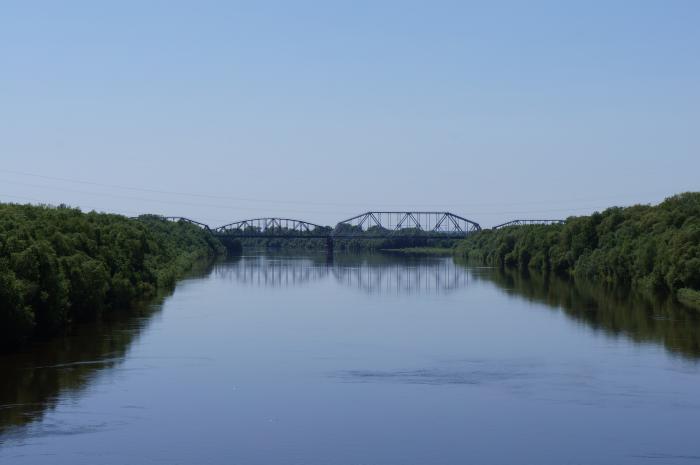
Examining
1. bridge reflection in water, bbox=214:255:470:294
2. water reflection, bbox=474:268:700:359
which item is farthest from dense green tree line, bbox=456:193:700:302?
bridge reflection in water, bbox=214:255:470:294

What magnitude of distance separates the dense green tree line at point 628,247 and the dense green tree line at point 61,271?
23.0m

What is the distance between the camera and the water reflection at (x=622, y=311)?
31.2m

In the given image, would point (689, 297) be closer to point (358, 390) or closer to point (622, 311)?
point (622, 311)

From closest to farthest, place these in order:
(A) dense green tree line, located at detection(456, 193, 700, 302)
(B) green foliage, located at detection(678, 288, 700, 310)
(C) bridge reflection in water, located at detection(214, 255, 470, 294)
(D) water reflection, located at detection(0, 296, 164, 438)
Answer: (D) water reflection, located at detection(0, 296, 164, 438)
(B) green foliage, located at detection(678, 288, 700, 310)
(A) dense green tree line, located at detection(456, 193, 700, 302)
(C) bridge reflection in water, located at detection(214, 255, 470, 294)

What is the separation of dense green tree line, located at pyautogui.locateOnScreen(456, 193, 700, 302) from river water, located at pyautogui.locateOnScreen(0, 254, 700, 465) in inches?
271

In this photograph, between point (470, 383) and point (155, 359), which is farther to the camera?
point (155, 359)

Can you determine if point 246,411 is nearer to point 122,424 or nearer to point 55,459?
point 122,424

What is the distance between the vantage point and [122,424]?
18.9m

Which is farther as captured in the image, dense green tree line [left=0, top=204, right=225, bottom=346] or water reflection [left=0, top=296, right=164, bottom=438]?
dense green tree line [left=0, top=204, right=225, bottom=346]

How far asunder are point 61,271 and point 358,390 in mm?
10818

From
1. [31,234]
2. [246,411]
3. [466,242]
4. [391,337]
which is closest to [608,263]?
[391,337]

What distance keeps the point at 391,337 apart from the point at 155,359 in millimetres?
8515

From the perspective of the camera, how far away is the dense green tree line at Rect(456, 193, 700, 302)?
46.0m

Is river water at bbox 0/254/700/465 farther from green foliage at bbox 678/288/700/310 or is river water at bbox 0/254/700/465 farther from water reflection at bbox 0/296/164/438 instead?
green foliage at bbox 678/288/700/310
